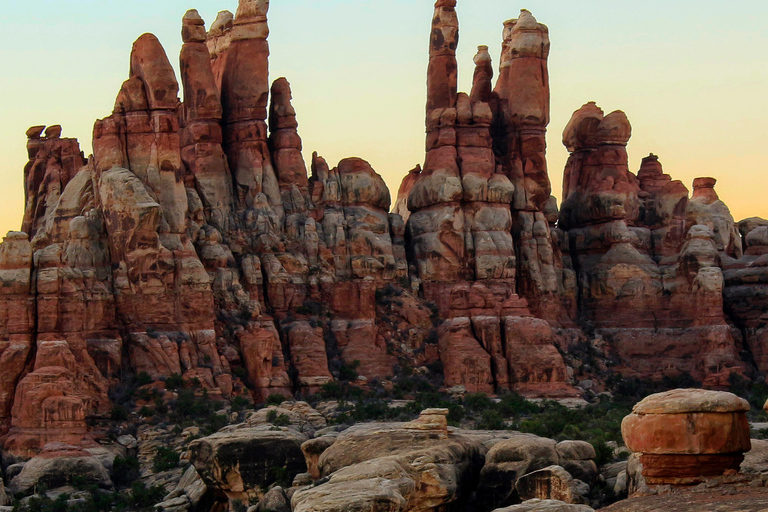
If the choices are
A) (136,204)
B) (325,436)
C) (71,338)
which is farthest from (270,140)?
(325,436)

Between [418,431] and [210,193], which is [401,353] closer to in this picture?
[210,193]

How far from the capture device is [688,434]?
127ft

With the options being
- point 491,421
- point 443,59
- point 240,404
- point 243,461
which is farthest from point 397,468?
point 443,59

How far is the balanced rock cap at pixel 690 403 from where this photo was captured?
38.5 metres

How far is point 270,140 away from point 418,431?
92.9 ft

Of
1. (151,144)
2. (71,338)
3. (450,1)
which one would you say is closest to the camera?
(71,338)

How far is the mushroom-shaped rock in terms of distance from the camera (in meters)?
38.6

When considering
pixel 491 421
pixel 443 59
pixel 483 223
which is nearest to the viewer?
pixel 491 421

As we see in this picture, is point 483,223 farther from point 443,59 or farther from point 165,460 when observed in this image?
point 165,460

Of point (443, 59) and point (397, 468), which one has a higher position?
point (443, 59)

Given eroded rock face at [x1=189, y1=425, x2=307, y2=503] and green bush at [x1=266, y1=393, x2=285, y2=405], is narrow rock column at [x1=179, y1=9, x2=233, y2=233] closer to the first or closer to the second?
green bush at [x1=266, y1=393, x2=285, y2=405]

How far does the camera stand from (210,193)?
78375 mm

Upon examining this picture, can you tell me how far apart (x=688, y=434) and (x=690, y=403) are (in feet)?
2.40

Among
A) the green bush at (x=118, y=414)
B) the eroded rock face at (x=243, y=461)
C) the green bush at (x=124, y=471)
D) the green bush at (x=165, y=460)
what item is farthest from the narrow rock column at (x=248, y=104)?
the eroded rock face at (x=243, y=461)
